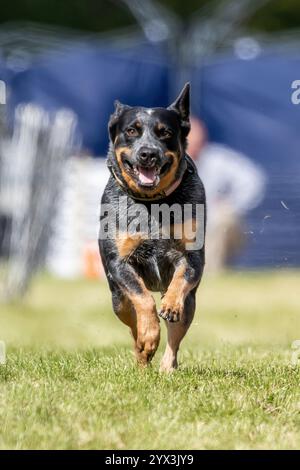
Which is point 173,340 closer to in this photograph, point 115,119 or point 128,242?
point 128,242

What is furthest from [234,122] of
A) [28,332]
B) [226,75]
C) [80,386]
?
[80,386]

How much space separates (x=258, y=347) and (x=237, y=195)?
676 centimetres

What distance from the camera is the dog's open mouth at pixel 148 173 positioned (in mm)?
5070

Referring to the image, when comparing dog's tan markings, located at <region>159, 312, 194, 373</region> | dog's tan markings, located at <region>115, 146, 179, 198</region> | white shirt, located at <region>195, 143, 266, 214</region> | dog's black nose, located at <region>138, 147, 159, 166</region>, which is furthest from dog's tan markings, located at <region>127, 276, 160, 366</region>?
white shirt, located at <region>195, 143, 266, 214</region>

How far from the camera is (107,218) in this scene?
17.1 ft

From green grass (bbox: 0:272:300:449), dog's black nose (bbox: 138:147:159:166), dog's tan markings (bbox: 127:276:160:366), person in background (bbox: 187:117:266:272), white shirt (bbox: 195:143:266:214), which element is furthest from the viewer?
white shirt (bbox: 195:143:266:214)

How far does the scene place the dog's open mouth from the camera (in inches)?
200

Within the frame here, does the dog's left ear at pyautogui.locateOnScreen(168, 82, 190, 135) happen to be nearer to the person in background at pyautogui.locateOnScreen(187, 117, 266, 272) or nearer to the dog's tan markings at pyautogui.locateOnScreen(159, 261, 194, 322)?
the dog's tan markings at pyautogui.locateOnScreen(159, 261, 194, 322)

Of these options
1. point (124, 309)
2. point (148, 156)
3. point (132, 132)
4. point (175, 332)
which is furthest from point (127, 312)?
point (132, 132)

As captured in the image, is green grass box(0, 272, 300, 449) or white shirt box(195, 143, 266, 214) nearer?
green grass box(0, 272, 300, 449)

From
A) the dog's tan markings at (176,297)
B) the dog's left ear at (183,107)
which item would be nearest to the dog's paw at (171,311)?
the dog's tan markings at (176,297)

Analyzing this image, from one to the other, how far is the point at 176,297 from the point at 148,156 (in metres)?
0.69

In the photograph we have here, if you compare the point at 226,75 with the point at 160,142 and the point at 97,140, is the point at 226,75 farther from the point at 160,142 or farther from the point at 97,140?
the point at 160,142

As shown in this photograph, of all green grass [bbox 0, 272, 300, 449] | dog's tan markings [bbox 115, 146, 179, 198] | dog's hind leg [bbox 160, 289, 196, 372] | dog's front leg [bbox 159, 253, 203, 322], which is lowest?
green grass [bbox 0, 272, 300, 449]
